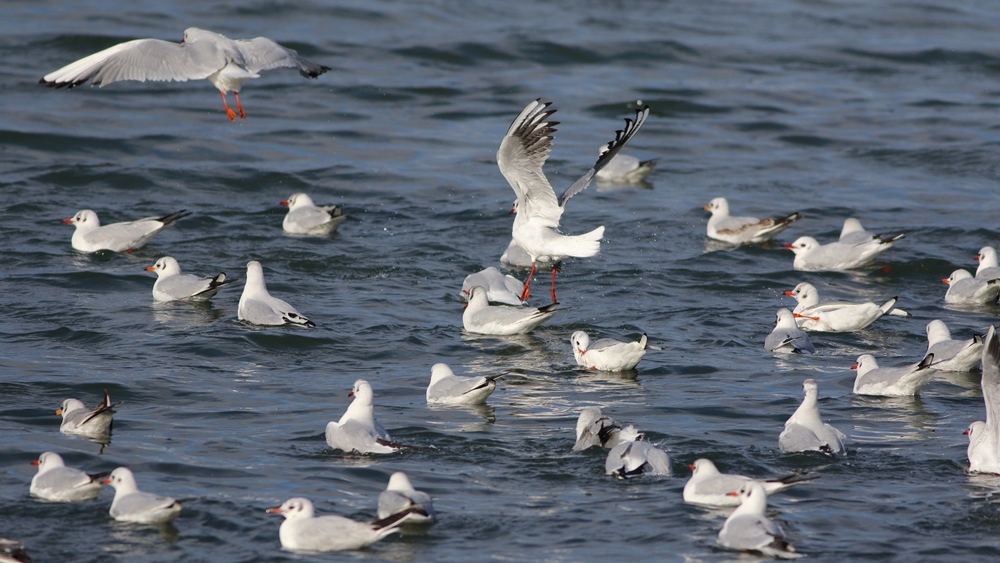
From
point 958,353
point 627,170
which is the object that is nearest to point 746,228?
point 627,170

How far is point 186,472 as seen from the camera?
8289mm

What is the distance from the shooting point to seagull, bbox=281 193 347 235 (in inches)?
623

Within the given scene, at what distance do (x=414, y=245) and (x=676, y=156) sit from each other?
24.9 feet

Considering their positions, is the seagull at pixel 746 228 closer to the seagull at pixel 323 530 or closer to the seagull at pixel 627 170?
the seagull at pixel 627 170

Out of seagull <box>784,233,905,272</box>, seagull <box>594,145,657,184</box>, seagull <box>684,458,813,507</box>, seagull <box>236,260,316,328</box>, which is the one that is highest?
seagull <box>594,145,657,184</box>

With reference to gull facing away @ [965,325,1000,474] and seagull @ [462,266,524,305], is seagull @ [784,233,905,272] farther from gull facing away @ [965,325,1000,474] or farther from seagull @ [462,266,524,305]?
gull facing away @ [965,325,1000,474]

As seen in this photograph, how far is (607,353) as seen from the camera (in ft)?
35.5

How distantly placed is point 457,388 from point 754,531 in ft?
11.1

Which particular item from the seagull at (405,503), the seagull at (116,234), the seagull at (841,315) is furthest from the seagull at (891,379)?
the seagull at (116,234)

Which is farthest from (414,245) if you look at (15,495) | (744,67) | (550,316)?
(744,67)

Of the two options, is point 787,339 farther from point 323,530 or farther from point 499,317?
point 323,530

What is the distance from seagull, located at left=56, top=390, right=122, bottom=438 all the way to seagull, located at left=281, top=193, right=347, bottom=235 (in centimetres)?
701

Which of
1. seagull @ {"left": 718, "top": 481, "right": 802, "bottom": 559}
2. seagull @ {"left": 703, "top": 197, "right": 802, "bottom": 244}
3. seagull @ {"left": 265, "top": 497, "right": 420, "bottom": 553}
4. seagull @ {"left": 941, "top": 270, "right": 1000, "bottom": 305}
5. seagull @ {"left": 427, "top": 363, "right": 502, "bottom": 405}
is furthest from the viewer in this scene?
seagull @ {"left": 703, "top": 197, "right": 802, "bottom": 244}

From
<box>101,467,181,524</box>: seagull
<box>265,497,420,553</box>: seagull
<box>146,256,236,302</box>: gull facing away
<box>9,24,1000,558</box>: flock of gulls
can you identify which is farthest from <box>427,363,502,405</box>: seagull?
<box>146,256,236,302</box>: gull facing away
